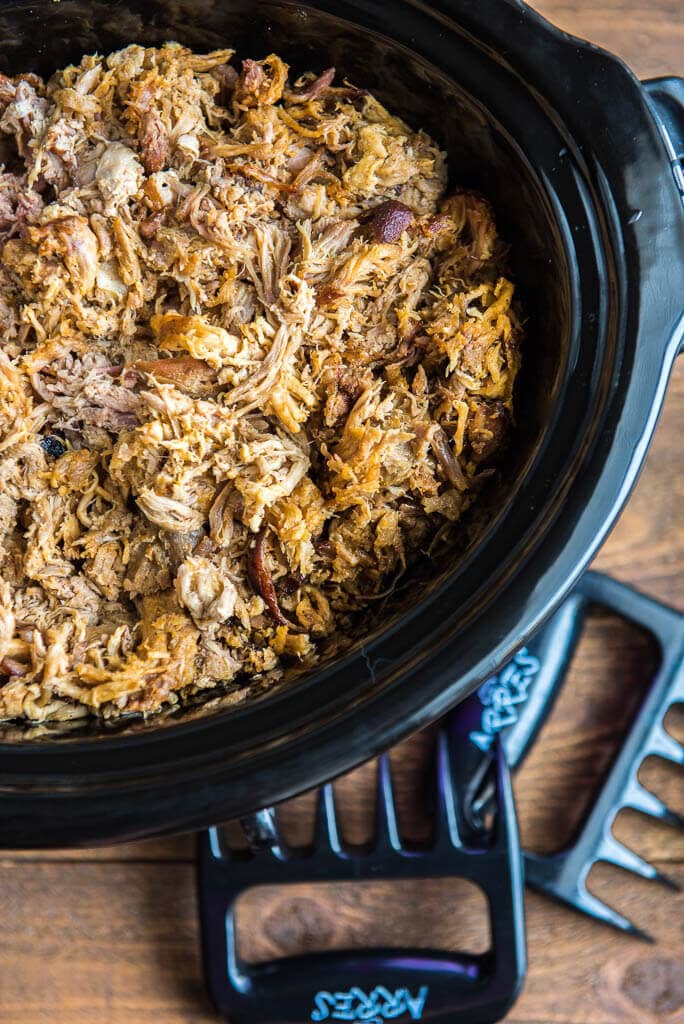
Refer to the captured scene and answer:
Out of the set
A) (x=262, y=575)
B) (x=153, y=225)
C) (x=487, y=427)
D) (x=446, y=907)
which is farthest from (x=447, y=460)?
(x=446, y=907)


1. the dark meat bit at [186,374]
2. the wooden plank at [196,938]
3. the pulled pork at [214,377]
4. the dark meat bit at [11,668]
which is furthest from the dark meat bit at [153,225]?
the wooden plank at [196,938]

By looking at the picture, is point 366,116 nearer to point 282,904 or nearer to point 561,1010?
point 282,904

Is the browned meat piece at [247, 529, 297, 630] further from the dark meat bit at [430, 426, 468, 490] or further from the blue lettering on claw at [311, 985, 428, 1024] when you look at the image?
the blue lettering on claw at [311, 985, 428, 1024]

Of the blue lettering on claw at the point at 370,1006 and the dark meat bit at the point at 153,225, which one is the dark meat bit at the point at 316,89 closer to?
the dark meat bit at the point at 153,225

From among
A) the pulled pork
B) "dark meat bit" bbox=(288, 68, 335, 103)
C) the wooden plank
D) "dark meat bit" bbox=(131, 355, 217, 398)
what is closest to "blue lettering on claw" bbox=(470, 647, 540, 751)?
the wooden plank

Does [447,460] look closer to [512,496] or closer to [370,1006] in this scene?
[512,496]

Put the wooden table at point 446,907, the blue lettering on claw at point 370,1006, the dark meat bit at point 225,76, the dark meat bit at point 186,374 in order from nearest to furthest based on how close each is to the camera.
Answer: the dark meat bit at point 186,374 < the dark meat bit at point 225,76 < the blue lettering on claw at point 370,1006 < the wooden table at point 446,907
